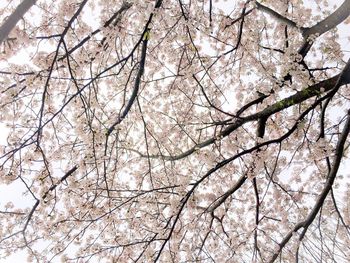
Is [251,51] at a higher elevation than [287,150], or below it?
higher

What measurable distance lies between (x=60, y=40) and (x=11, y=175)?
5.93 feet

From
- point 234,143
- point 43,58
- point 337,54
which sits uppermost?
point 337,54

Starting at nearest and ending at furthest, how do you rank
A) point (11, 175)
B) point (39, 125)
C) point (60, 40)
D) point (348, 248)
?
point (60, 40), point (39, 125), point (11, 175), point (348, 248)

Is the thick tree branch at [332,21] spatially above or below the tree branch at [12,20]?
above

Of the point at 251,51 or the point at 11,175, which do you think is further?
the point at 251,51

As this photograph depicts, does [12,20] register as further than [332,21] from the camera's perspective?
No

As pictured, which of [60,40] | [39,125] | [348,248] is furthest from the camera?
[348,248]

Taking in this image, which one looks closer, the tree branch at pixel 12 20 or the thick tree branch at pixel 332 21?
the tree branch at pixel 12 20

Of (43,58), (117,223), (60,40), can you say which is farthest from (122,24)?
(117,223)

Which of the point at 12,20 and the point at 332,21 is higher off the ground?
the point at 332,21

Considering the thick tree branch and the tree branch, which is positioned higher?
the thick tree branch

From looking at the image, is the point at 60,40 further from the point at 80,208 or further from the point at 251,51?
the point at 251,51

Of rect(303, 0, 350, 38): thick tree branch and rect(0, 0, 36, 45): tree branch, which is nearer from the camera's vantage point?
rect(0, 0, 36, 45): tree branch

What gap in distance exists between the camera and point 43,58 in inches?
162
